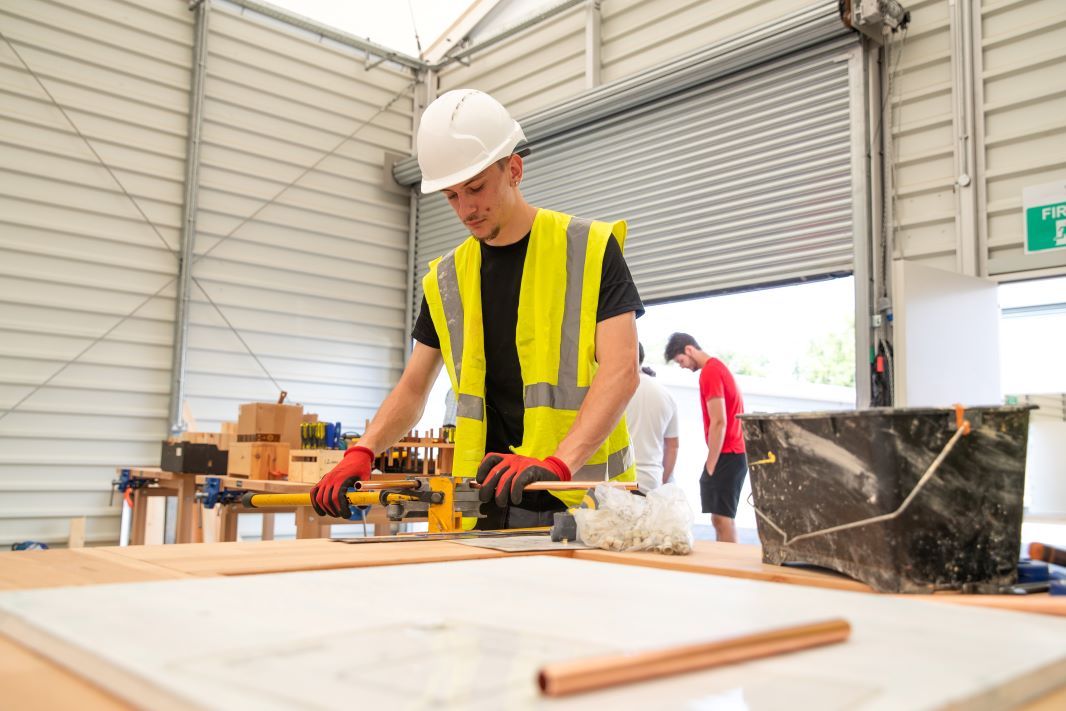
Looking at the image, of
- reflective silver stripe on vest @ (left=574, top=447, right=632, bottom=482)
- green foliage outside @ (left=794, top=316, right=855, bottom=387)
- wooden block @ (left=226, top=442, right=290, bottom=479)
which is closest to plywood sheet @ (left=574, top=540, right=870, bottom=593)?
reflective silver stripe on vest @ (left=574, top=447, right=632, bottom=482)

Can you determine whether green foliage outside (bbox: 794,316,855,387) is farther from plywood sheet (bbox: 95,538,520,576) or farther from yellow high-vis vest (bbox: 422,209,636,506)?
plywood sheet (bbox: 95,538,520,576)

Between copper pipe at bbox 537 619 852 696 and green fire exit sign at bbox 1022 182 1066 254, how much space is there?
4334 mm

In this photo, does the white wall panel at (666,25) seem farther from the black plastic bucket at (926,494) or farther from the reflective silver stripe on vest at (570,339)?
the black plastic bucket at (926,494)

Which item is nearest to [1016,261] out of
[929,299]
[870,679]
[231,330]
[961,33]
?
[929,299]

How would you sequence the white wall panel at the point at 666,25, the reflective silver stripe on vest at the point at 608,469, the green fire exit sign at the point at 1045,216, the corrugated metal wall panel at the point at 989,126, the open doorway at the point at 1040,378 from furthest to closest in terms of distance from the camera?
1. the white wall panel at the point at 666,25
2. the open doorway at the point at 1040,378
3. the corrugated metal wall panel at the point at 989,126
4. the green fire exit sign at the point at 1045,216
5. the reflective silver stripe on vest at the point at 608,469

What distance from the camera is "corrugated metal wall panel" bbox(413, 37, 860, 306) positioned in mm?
5125

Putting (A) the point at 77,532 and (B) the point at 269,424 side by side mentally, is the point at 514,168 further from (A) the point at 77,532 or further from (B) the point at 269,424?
(A) the point at 77,532

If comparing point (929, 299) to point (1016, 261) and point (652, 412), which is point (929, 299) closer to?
point (1016, 261)

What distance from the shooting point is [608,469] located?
2.31m

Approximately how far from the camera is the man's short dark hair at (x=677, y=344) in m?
5.59

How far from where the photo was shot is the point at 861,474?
1138 millimetres

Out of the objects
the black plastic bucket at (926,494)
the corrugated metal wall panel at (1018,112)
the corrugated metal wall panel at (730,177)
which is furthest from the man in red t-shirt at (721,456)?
the black plastic bucket at (926,494)

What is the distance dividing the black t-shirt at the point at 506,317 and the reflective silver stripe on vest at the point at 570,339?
2.5 inches

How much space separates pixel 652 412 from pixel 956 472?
12.8 feet
